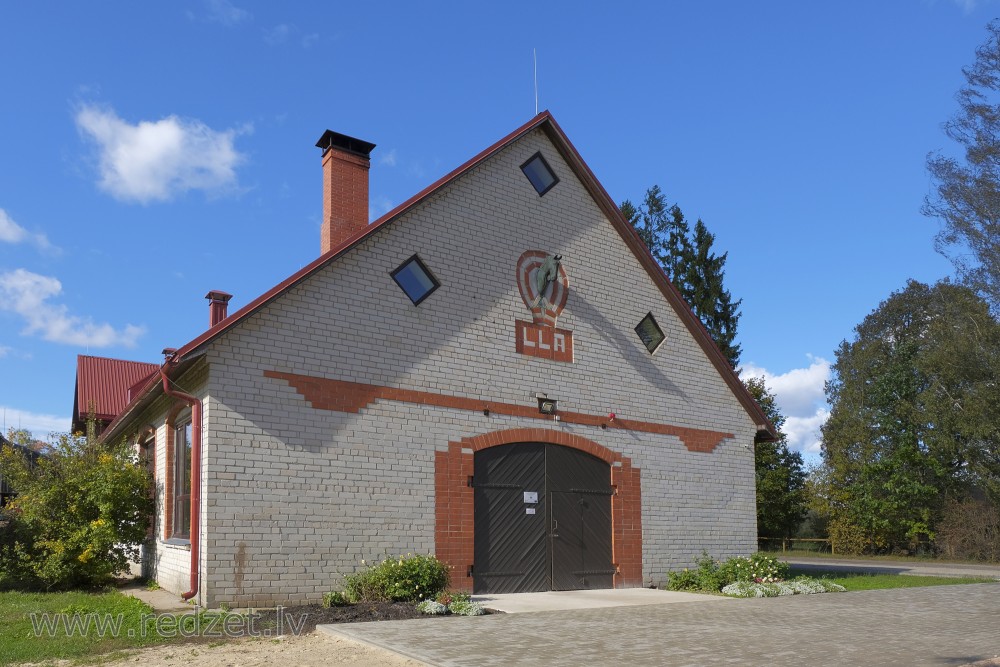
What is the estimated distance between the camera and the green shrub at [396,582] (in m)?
12.2

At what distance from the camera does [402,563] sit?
12.6 metres

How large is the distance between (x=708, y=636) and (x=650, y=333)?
30.2 feet

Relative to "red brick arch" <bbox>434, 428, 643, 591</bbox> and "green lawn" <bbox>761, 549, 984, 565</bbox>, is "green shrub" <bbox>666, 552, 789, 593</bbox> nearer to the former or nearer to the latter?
"red brick arch" <bbox>434, 428, 643, 591</bbox>

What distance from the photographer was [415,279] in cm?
1450

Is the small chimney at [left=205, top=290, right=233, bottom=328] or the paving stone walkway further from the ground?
the small chimney at [left=205, top=290, right=233, bottom=328]

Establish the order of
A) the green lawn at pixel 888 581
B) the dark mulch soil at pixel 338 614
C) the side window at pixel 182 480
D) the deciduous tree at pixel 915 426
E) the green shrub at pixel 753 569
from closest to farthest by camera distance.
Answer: the dark mulch soil at pixel 338 614, the side window at pixel 182 480, the green shrub at pixel 753 569, the green lawn at pixel 888 581, the deciduous tree at pixel 915 426

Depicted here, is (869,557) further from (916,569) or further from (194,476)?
(194,476)

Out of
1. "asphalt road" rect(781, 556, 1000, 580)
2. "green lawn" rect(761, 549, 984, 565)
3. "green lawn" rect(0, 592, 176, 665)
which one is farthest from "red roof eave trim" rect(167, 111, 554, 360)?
"green lawn" rect(761, 549, 984, 565)

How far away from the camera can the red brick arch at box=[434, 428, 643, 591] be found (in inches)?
551

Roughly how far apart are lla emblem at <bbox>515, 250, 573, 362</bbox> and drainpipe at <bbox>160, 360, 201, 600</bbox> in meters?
5.84

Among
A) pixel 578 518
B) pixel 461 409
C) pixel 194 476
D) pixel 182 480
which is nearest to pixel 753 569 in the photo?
pixel 578 518

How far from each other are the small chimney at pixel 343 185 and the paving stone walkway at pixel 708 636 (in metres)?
8.17

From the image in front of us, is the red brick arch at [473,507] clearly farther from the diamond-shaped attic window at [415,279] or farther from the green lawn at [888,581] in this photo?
the green lawn at [888,581]

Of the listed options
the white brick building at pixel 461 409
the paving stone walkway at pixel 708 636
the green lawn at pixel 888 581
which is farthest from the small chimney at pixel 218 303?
the green lawn at pixel 888 581
